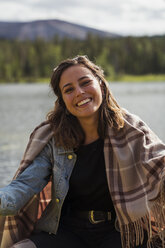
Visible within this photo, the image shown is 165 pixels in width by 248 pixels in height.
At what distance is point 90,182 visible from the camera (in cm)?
333

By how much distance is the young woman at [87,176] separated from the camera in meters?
3.26

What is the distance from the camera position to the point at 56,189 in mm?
3410

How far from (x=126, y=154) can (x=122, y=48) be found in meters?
111

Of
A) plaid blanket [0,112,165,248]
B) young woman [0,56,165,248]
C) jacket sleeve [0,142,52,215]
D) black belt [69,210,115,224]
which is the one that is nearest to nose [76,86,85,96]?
young woman [0,56,165,248]

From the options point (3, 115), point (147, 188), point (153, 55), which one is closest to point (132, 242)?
point (147, 188)

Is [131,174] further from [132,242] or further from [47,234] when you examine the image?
[47,234]

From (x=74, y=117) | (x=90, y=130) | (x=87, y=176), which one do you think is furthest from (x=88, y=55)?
(x=87, y=176)

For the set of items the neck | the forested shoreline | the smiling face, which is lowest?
the forested shoreline

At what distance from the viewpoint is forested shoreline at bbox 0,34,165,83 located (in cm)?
9590

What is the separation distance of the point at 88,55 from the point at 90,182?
99.9m

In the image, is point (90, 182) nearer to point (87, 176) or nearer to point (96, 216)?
point (87, 176)

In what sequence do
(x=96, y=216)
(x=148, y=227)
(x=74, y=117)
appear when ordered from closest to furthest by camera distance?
1. (x=148, y=227)
2. (x=96, y=216)
3. (x=74, y=117)

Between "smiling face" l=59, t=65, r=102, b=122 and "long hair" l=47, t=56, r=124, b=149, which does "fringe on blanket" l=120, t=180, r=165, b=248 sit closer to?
"long hair" l=47, t=56, r=124, b=149

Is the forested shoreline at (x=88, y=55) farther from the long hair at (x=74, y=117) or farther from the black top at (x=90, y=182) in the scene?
the black top at (x=90, y=182)
